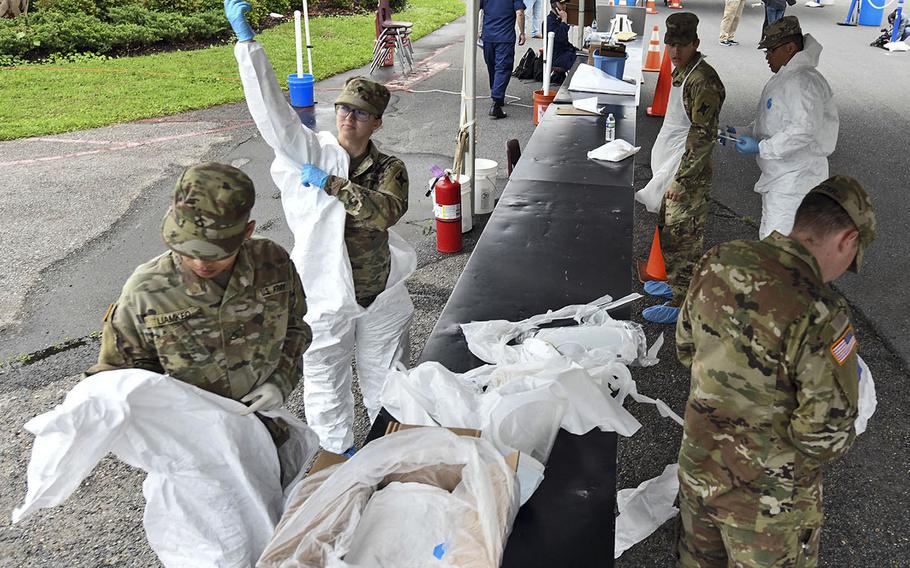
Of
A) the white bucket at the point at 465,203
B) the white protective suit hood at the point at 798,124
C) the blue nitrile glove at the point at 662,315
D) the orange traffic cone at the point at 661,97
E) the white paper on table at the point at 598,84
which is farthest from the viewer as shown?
the orange traffic cone at the point at 661,97

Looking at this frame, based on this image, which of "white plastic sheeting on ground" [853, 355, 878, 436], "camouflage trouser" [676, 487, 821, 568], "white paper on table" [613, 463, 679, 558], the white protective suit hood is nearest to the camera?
"camouflage trouser" [676, 487, 821, 568]

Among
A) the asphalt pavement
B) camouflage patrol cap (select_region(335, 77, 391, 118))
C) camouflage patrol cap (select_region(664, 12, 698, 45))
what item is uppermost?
camouflage patrol cap (select_region(664, 12, 698, 45))

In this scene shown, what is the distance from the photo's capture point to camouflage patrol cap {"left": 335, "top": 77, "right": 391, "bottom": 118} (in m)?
3.08

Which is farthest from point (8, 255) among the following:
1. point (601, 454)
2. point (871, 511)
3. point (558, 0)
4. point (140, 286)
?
point (558, 0)

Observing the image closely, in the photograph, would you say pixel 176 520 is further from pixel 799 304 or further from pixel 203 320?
pixel 799 304

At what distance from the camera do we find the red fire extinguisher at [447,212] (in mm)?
5527

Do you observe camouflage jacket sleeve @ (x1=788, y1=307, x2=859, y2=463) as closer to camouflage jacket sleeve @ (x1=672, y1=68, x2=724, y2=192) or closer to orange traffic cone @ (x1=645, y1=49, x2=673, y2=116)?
camouflage jacket sleeve @ (x1=672, y1=68, x2=724, y2=192)

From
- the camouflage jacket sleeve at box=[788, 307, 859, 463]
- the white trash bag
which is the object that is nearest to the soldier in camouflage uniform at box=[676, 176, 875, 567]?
the camouflage jacket sleeve at box=[788, 307, 859, 463]

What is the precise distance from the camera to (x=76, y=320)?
16.3ft

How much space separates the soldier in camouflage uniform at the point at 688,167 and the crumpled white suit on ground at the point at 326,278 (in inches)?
89.3

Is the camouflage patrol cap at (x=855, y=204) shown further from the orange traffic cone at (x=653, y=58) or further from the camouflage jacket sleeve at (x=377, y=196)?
the orange traffic cone at (x=653, y=58)

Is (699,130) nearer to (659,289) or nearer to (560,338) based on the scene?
(659,289)

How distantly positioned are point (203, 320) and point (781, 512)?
6.09ft

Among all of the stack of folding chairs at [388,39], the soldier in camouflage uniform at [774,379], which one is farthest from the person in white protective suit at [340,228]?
the stack of folding chairs at [388,39]
